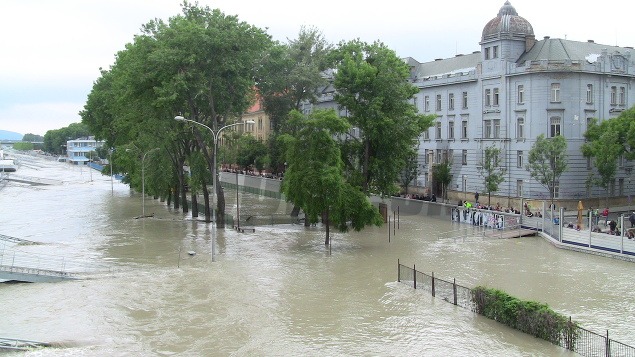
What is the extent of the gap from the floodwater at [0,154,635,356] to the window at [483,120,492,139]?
13752 mm

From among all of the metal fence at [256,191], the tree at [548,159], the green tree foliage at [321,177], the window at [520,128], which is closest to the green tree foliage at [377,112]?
the green tree foliage at [321,177]

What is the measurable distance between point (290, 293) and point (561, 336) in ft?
38.5

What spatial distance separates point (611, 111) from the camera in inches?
2186

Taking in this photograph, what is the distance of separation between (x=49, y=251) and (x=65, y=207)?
32.1 m

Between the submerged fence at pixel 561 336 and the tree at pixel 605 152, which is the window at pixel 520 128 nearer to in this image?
the tree at pixel 605 152

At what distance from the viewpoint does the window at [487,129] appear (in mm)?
58781

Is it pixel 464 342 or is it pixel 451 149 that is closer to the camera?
pixel 464 342

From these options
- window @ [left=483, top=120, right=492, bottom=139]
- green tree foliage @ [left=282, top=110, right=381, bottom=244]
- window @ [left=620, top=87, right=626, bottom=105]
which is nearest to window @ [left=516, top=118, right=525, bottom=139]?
window @ [left=483, top=120, right=492, bottom=139]

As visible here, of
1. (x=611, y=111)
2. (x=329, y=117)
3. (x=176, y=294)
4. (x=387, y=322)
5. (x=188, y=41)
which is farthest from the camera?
(x=611, y=111)

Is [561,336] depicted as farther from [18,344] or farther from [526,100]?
[526,100]

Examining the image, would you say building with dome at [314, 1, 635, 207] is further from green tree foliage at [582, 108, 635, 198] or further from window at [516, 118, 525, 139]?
green tree foliage at [582, 108, 635, 198]

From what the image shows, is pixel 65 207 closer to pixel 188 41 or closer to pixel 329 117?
pixel 188 41

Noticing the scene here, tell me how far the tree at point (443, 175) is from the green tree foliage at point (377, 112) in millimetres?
12796

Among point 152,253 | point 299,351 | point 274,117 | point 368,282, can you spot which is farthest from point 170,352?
point 274,117
